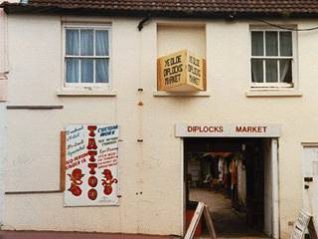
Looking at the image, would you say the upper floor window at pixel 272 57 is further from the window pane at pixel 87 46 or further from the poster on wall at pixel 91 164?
the window pane at pixel 87 46

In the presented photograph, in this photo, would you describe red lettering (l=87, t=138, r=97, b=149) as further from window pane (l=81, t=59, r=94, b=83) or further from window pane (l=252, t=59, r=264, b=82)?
window pane (l=252, t=59, r=264, b=82)

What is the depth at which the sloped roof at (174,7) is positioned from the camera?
48.2 ft

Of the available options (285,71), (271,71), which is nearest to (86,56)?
(271,71)

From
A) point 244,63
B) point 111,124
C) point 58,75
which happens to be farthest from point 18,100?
point 244,63

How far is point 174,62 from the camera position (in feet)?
47.2

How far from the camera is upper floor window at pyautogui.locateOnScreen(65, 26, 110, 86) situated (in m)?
15.0

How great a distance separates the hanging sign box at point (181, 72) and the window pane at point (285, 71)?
2.18 m

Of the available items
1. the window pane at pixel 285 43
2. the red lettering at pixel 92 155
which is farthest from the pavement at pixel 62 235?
the window pane at pixel 285 43

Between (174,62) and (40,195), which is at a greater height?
(174,62)

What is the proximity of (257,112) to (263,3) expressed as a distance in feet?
9.83

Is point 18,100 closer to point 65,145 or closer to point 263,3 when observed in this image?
point 65,145

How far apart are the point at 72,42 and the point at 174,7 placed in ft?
9.37

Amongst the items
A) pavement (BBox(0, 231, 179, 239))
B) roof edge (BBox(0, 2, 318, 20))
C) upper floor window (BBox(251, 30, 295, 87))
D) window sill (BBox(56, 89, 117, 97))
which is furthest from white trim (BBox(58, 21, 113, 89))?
upper floor window (BBox(251, 30, 295, 87))

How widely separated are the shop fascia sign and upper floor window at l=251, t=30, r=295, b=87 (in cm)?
126
